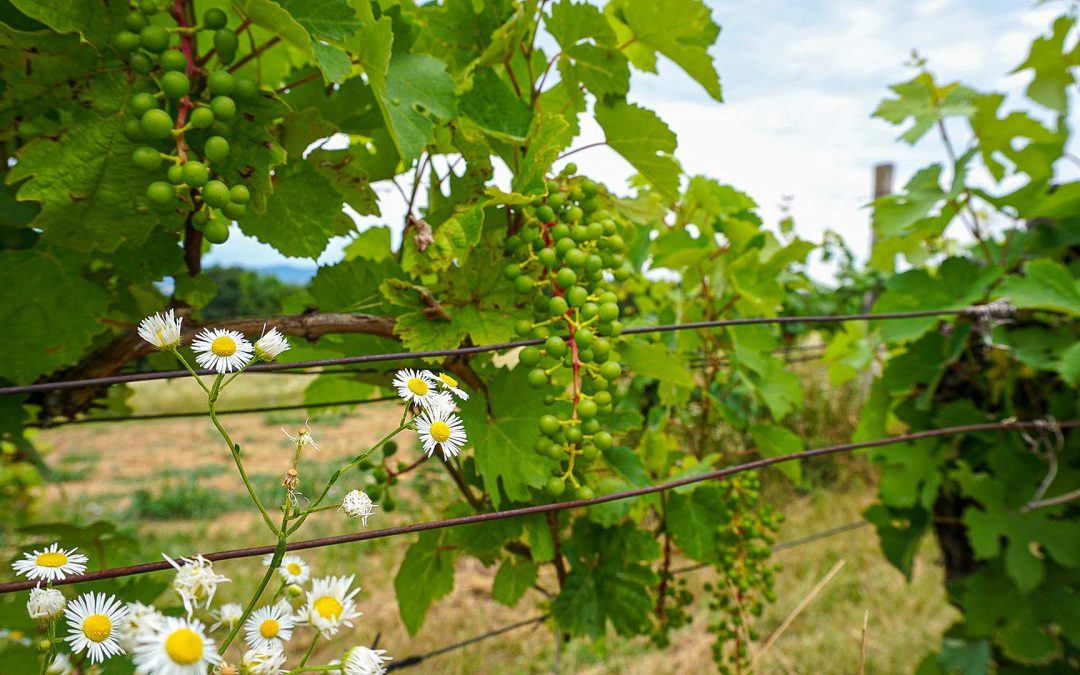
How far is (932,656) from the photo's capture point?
2.23 m

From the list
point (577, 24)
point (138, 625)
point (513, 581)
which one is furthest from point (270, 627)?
point (577, 24)

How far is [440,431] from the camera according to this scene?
710mm

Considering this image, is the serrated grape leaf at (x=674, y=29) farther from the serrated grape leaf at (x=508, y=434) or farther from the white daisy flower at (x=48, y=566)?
the white daisy flower at (x=48, y=566)

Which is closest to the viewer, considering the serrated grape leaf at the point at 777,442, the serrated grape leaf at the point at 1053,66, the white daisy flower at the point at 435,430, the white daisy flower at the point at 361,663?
the white daisy flower at the point at 361,663

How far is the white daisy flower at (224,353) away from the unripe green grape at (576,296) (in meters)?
0.43

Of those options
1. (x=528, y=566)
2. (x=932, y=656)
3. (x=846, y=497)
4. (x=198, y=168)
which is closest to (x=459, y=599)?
(x=932, y=656)

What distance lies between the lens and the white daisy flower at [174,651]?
1.61 ft

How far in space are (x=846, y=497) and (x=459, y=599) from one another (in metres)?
2.92

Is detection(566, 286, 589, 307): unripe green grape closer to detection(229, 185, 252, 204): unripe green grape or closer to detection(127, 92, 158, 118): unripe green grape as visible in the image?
detection(229, 185, 252, 204): unripe green grape

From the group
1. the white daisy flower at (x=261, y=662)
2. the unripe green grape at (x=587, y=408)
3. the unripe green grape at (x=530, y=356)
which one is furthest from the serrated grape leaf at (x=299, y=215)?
the white daisy flower at (x=261, y=662)

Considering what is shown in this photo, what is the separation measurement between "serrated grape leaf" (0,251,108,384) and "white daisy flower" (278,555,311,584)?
0.47 meters

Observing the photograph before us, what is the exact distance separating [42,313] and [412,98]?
0.59 meters

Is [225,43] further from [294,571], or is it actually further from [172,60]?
[294,571]

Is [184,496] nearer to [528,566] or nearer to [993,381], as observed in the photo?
[528,566]
